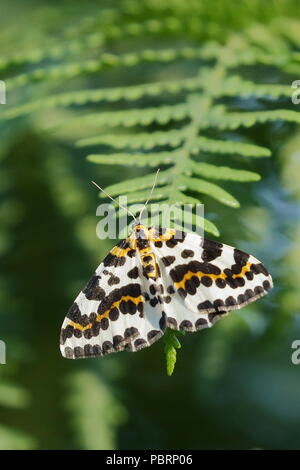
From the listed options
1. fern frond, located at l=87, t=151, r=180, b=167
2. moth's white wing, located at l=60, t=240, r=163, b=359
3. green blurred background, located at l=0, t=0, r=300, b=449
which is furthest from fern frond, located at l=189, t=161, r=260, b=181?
green blurred background, located at l=0, t=0, r=300, b=449

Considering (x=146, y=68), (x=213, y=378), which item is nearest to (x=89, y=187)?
(x=146, y=68)

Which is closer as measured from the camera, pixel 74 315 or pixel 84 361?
pixel 74 315

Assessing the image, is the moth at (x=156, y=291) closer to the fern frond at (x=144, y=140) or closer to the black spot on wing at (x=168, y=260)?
the black spot on wing at (x=168, y=260)

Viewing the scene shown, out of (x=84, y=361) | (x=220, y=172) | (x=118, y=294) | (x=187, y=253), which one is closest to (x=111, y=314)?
(x=118, y=294)

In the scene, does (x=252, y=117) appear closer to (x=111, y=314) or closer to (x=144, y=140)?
(x=144, y=140)

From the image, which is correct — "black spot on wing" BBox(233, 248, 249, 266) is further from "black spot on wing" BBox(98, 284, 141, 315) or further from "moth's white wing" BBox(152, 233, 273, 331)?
"black spot on wing" BBox(98, 284, 141, 315)

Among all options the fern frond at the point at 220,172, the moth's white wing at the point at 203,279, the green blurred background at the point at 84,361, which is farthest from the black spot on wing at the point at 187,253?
the green blurred background at the point at 84,361
